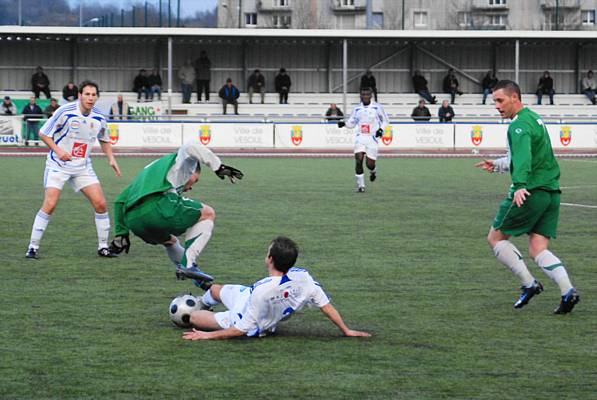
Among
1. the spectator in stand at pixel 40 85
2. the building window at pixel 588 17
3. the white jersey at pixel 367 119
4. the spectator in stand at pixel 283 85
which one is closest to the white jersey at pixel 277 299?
the white jersey at pixel 367 119

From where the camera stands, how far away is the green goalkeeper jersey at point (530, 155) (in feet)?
28.4

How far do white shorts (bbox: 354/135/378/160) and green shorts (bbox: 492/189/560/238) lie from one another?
14.4 meters

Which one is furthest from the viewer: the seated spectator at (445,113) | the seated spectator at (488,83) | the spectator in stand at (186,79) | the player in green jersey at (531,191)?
the seated spectator at (488,83)

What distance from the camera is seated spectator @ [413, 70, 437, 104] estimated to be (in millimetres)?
48000

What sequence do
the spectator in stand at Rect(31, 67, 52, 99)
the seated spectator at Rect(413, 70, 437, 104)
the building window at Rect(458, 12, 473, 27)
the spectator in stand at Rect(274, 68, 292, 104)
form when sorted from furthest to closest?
the building window at Rect(458, 12, 473, 27) → the seated spectator at Rect(413, 70, 437, 104) → the spectator in stand at Rect(274, 68, 292, 104) → the spectator in stand at Rect(31, 67, 52, 99)

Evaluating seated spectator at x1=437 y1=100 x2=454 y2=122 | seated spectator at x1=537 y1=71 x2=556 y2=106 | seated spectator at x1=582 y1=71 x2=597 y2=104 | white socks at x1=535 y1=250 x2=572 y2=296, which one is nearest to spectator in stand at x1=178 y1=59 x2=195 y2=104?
seated spectator at x1=437 y1=100 x2=454 y2=122

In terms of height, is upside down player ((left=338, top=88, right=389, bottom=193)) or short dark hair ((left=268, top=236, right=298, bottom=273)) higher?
upside down player ((left=338, top=88, right=389, bottom=193))

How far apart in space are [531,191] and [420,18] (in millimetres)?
46952

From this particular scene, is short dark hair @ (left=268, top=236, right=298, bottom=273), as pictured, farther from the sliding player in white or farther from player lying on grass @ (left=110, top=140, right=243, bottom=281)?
the sliding player in white

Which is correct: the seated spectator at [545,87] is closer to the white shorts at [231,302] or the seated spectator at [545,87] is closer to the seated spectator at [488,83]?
the seated spectator at [488,83]

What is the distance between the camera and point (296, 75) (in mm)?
51938

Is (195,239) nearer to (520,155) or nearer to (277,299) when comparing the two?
(277,299)

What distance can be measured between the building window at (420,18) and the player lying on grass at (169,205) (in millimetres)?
46282

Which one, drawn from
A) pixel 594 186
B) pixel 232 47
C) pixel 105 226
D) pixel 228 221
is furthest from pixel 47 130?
pixel 232 47
